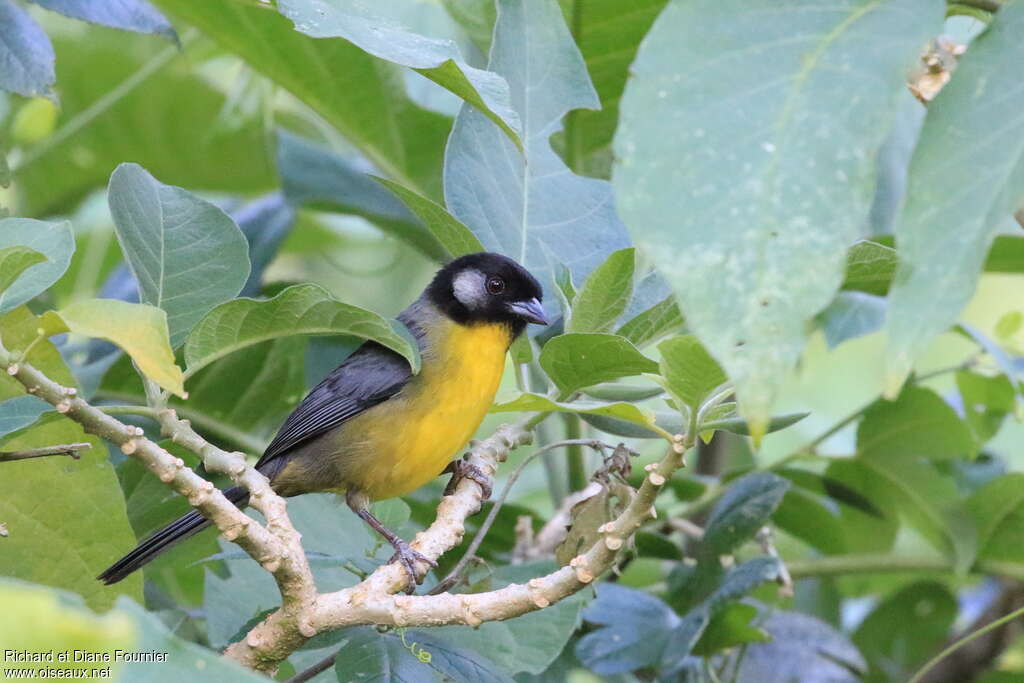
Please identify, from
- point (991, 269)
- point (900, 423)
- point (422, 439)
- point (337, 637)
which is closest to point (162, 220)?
point (337, 637)

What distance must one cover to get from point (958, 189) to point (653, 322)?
933mm

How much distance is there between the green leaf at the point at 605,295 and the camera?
76.7 inches

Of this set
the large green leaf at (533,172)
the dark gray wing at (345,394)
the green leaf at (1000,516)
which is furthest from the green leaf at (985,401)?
the dark gray wing at (345,394)

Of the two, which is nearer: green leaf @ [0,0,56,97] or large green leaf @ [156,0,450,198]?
green leaf @ [0,0,56,97]

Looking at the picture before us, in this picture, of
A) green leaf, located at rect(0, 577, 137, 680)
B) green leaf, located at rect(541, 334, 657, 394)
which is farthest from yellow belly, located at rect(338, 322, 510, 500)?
green leaf, located at rect(0, 577, 137, 680)

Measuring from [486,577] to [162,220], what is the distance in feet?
2.88

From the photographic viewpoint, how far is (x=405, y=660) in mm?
1851

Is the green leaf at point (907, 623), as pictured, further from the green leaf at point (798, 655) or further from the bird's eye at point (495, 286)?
the bird's eye at point (495, 286)

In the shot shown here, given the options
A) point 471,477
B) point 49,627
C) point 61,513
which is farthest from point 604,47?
point 49,627

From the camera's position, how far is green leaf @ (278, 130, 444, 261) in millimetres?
3473

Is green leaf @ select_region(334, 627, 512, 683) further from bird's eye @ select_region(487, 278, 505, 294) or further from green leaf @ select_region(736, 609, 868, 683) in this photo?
bird's eye @ select_region(487, 278, 505, 294)

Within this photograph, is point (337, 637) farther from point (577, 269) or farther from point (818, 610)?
point (818, 610)

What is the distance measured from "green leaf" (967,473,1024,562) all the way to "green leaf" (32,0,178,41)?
2267mm

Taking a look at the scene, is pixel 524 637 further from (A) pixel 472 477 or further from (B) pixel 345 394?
(B) pixel 345 394
